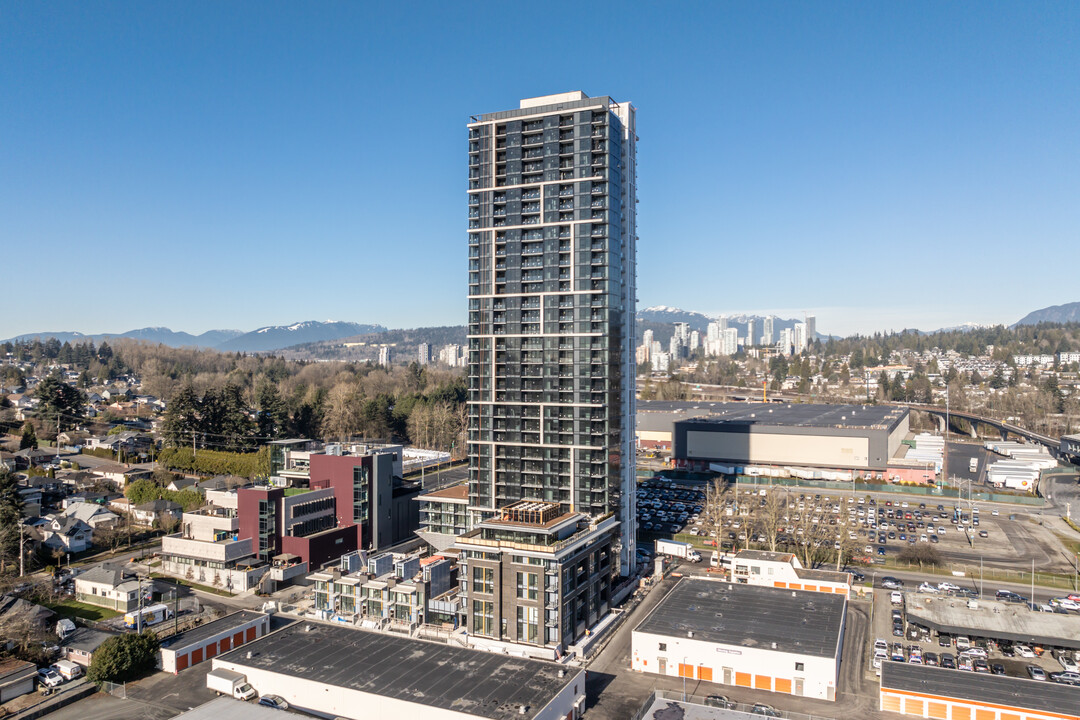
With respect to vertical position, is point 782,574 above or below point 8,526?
below

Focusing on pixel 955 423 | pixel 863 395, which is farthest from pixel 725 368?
pixel 955 423

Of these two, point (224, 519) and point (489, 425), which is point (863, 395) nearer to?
point (489, 425)

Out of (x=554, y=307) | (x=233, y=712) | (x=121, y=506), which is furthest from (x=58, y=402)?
(x=233, y=712)

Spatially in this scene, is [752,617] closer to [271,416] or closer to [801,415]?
[271,416]

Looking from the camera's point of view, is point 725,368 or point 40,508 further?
point 725,368

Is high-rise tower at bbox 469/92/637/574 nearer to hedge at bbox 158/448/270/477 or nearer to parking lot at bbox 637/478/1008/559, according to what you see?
parking lot at bbox 637/478/1008/559

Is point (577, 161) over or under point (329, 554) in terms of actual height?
over

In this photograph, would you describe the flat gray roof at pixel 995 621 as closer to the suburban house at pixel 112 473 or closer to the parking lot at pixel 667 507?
the parking lot at pixel 667 507
